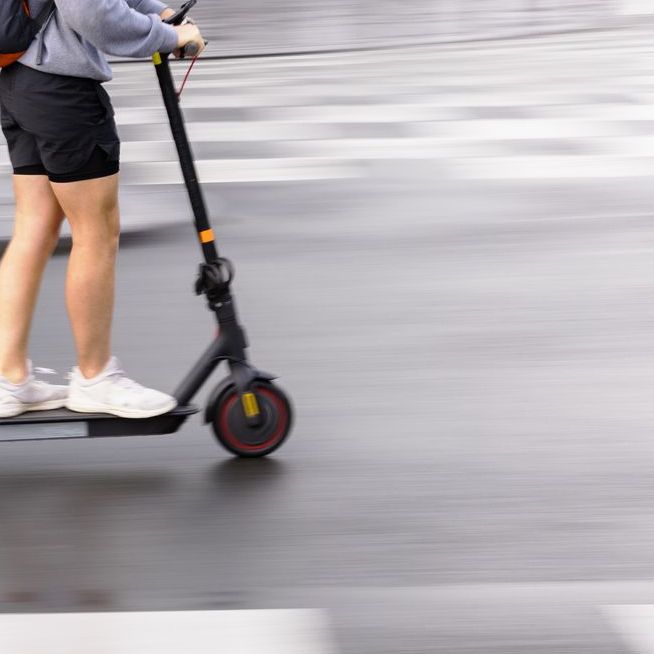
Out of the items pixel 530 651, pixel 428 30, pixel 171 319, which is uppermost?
pixel 428 30

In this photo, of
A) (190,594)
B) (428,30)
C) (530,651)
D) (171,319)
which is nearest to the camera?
(530,651)

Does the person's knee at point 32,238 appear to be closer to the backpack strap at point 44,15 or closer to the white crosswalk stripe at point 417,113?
the backpack strap at point 44,15

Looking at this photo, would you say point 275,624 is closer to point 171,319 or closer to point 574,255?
point 171,319

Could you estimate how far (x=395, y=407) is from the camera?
15.9 feet

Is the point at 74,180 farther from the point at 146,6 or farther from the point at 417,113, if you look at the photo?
the point at 417,113

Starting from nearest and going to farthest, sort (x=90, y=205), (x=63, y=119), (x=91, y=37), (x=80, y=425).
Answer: (x=91, y=37) → (x=63, y=119) → (x=90, y=205) → (x=80, y=425)

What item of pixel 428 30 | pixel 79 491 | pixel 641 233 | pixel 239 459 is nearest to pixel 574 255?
pixel 641 233

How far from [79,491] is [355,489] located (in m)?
0.78

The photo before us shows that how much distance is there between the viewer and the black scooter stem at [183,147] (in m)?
4.14

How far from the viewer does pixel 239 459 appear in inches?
174

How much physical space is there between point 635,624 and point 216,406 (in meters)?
1.53

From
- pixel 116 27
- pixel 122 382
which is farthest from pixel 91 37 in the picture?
pixel 122 382

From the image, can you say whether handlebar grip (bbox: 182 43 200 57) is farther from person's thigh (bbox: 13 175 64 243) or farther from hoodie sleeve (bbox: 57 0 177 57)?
person's thigh (bbox: 13 175 64 243)

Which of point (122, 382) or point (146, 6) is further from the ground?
point (146, 6)
